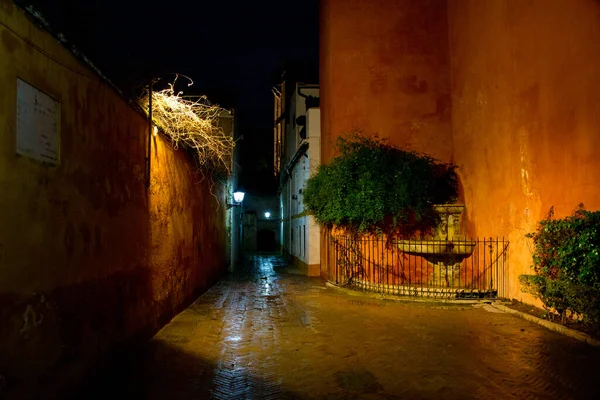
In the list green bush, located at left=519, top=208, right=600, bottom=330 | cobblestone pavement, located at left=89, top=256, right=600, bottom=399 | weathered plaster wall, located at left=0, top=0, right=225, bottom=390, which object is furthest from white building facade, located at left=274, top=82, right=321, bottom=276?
weathered plaster wall, located at left=0, top=0, right=225, bottom=390

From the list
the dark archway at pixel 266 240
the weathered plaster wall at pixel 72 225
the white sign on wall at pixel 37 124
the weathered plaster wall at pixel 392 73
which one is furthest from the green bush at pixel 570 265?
the dark archway at pixel 266 240

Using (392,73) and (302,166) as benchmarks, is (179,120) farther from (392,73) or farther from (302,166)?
(302,166)

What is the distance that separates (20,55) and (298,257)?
19.5m

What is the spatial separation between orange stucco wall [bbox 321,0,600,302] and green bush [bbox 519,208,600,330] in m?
0.63

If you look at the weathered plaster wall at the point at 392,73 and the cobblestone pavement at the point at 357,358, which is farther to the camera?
the weathered plaster wall at the point at 392,73

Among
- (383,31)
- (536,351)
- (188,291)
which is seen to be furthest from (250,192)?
(536,351)

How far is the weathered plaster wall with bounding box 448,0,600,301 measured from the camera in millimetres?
8031

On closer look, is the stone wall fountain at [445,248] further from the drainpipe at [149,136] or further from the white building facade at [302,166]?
the drainpipe at [149,136]

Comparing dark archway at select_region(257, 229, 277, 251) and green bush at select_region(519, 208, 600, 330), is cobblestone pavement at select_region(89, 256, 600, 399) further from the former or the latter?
dark archway at select_region(257, 229, 277, 251)

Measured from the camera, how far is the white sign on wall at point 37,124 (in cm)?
369

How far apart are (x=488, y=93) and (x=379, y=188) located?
149 inches

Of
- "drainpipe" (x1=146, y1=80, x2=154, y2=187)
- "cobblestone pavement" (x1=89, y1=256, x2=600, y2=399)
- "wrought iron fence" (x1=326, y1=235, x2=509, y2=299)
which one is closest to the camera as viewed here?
"cobblestone pavement" (x1=89, y1=256, x2=600, y2=399)

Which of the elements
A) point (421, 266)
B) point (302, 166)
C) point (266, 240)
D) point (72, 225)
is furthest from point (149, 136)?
point (266, 240)

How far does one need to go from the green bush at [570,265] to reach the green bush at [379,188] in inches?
185
